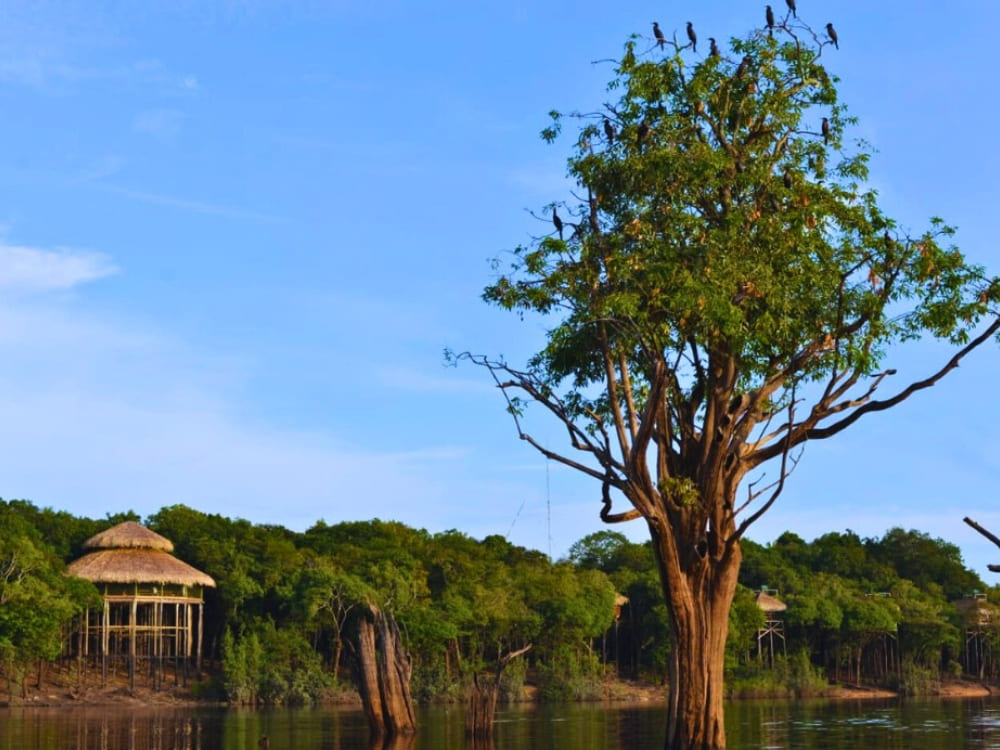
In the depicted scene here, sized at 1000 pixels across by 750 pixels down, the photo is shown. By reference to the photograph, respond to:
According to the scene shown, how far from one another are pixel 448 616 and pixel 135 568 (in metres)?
13.9

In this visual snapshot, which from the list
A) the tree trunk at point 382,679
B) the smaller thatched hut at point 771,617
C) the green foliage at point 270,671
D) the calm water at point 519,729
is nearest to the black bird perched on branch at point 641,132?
the calm water at point 519,729

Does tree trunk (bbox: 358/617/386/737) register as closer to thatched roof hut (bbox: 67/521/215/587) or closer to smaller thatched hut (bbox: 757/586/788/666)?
thatched roof hut (bbox: 67/521/215/587)

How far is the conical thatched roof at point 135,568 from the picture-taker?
60.5 m

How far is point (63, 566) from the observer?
2381 inches

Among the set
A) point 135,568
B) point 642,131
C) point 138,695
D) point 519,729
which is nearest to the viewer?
point 642,131

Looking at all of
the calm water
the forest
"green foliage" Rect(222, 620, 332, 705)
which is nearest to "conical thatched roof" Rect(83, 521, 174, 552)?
the forest

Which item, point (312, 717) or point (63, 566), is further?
point (63, 566)

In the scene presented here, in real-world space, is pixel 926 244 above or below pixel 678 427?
above

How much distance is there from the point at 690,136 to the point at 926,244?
4487mm

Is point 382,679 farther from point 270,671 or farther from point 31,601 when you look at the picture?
point 270,671

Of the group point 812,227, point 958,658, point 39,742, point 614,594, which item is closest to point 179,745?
point 39,742

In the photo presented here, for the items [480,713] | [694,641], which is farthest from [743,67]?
[480,713]

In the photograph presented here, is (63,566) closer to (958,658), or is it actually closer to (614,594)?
(614,594)

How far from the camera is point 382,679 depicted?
36688 millimetres
